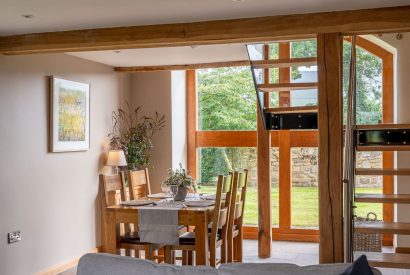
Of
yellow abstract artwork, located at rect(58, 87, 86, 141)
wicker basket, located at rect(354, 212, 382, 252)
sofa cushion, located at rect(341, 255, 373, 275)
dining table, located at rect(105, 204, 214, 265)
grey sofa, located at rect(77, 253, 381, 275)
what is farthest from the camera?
wicker basket, located at rect(354, 212, 382, 252)

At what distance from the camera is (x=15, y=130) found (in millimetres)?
4738

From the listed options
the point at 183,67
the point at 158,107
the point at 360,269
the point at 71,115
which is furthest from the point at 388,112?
the point at 360,269

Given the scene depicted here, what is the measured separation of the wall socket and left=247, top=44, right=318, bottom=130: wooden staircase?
9.32 feet

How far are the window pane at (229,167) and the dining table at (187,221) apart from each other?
2449 millimetres

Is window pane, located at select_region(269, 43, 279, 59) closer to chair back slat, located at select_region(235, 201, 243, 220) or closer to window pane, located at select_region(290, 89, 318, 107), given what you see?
window pane, located at select_region(290, 89, 318, 107)

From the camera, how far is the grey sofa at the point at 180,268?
7.59ft

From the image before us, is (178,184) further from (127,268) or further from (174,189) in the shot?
(127,268)

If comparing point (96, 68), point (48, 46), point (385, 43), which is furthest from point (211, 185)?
point (48, 46)

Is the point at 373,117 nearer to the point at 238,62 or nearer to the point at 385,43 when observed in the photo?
the point at 385,43

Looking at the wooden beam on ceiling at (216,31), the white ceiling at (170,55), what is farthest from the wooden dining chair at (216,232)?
the white ceiling at (170,55)

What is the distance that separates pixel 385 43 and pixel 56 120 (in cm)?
390

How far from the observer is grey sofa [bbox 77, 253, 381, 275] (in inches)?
91.0

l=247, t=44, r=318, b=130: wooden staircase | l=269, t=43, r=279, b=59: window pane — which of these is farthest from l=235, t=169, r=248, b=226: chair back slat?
l=269, t=43, r=279, b=59: window pane

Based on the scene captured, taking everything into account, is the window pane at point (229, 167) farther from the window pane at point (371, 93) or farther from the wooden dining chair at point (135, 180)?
the window pane at point (371, 93)
